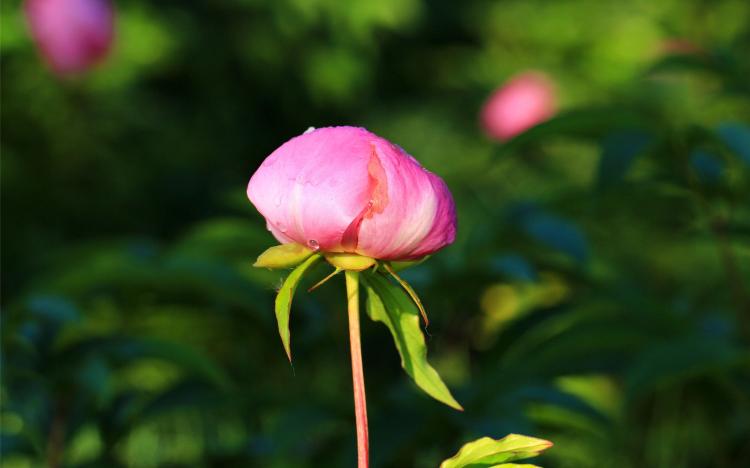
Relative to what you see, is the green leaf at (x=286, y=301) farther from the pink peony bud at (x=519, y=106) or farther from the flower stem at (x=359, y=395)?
the pink peony bud at (x=519, y=106)

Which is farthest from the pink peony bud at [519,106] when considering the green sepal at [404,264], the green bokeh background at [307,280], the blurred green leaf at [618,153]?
the green sepal at [404,264]

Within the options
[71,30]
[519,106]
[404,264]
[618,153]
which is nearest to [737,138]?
[618,153]

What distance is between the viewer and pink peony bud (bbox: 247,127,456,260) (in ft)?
1.53

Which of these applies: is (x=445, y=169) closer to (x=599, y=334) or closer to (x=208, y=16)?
(x=208, y=16)

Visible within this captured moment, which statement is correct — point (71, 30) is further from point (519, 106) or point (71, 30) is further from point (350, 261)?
point (350, 261)

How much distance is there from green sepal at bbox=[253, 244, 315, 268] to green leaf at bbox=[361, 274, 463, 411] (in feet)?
0.12

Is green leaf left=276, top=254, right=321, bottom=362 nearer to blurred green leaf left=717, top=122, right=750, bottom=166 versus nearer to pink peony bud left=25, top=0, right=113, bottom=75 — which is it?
blurred green leaf left=717, top=122, right=750, bottom=166

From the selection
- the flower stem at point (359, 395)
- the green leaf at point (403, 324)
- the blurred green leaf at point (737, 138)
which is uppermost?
the blurred green leaf at point (737, 138)

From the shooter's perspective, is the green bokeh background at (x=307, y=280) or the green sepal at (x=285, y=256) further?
the green bokeh background at (x=307, y=280)

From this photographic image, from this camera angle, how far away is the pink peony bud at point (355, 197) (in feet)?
1.53

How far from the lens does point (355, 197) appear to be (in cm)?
47

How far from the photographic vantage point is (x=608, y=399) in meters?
1.80

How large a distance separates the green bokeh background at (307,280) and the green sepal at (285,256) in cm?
7

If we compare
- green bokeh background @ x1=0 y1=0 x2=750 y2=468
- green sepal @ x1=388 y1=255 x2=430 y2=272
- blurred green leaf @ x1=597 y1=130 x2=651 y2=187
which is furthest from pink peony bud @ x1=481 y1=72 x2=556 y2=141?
green sepal @ x1=388 y1=255 x2=430 y2=272
